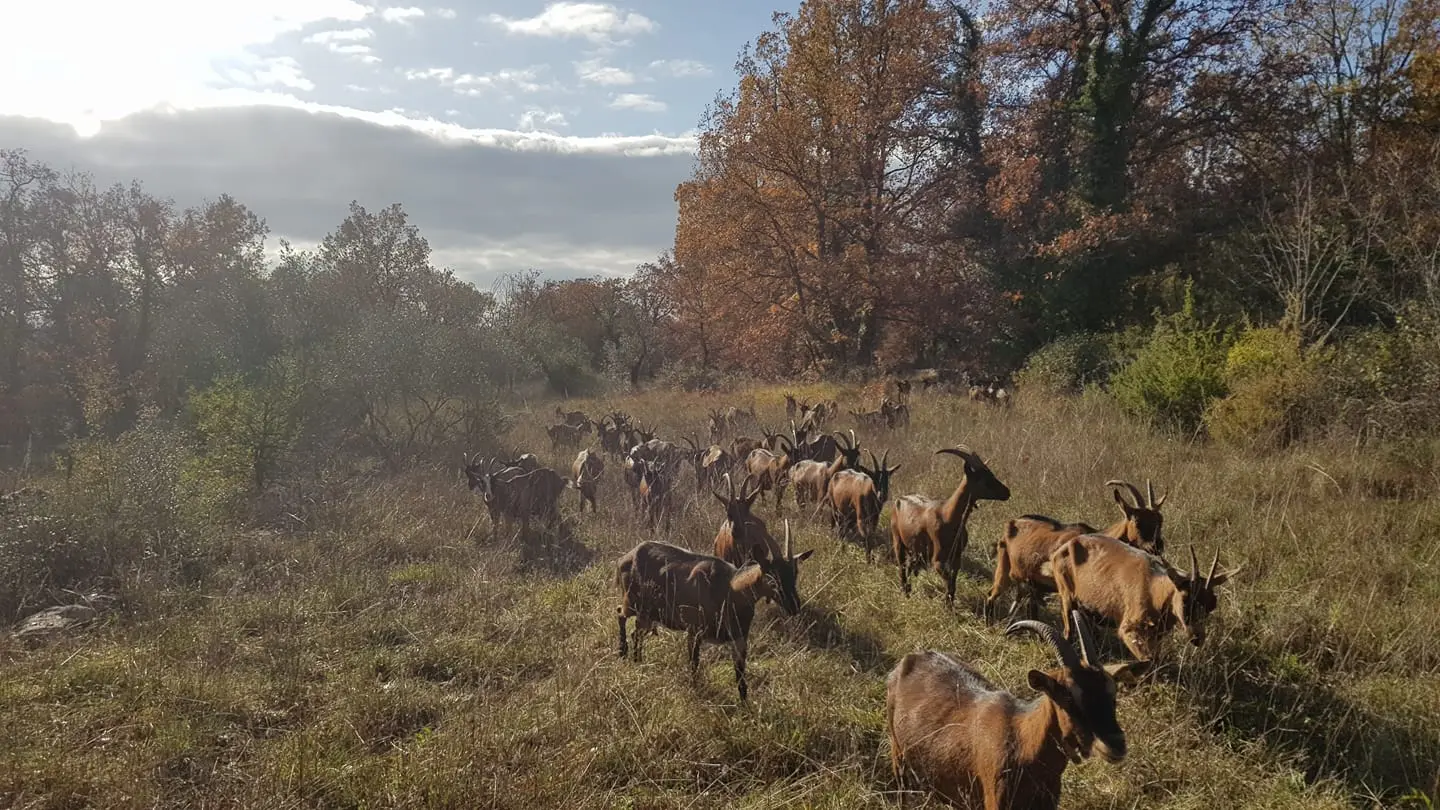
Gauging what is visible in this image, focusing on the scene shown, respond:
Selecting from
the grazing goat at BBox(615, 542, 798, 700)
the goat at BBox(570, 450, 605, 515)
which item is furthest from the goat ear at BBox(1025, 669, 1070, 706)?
the goat at BBox(570, 450, 605, 515)

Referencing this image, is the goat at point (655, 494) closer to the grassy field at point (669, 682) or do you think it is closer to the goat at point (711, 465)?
the goat at point (711, 465)

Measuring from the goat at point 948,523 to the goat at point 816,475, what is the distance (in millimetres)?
2699

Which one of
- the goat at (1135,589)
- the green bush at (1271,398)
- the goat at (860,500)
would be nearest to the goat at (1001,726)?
the goat at (1135,589)

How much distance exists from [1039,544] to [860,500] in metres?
3.05

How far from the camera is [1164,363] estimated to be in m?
13.3

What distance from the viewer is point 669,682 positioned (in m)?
5.73

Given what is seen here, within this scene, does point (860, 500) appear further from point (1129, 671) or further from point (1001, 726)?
point (1129, 671)

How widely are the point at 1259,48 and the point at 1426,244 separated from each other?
12.0 m

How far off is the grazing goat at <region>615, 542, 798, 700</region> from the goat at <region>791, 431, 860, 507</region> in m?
4.39

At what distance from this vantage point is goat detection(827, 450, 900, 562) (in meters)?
9.13

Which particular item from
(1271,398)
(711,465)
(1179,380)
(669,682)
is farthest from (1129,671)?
(1179,380)

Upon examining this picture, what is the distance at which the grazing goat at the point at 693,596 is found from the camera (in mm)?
5832

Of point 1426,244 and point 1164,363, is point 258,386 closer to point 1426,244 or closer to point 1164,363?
point 1164,363

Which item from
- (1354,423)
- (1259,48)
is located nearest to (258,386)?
(1354,423)
